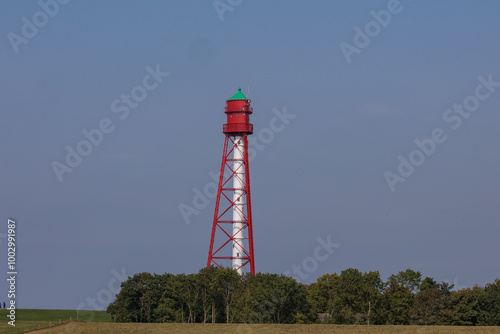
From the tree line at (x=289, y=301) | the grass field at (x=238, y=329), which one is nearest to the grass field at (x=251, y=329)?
the grass field at (x=238, y=329)

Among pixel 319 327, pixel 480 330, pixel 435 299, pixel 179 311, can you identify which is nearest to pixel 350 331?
pixel 319 327

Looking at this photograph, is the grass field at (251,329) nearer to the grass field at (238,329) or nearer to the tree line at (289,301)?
the grass field at (238,329)

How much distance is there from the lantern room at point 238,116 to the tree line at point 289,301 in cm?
2282

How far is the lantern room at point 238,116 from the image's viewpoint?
138250 mm

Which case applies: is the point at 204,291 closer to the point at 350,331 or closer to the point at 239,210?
the point at 239,210

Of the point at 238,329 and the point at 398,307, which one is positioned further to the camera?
the point at 398,307

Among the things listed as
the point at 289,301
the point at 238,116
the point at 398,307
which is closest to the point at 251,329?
the point at 289,301

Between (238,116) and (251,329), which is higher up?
(238,116)

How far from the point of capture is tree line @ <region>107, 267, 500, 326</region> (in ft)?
418

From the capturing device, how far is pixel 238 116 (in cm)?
13925

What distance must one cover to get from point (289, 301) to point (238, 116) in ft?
103

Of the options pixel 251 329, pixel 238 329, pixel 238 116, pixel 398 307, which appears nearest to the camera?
pixel 251 329

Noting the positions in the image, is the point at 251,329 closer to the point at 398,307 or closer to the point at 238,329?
the point at 238,329

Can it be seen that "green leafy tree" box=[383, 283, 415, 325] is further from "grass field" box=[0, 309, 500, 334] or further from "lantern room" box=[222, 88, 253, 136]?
"lantern room" box=[222, 88, 253, 136]
